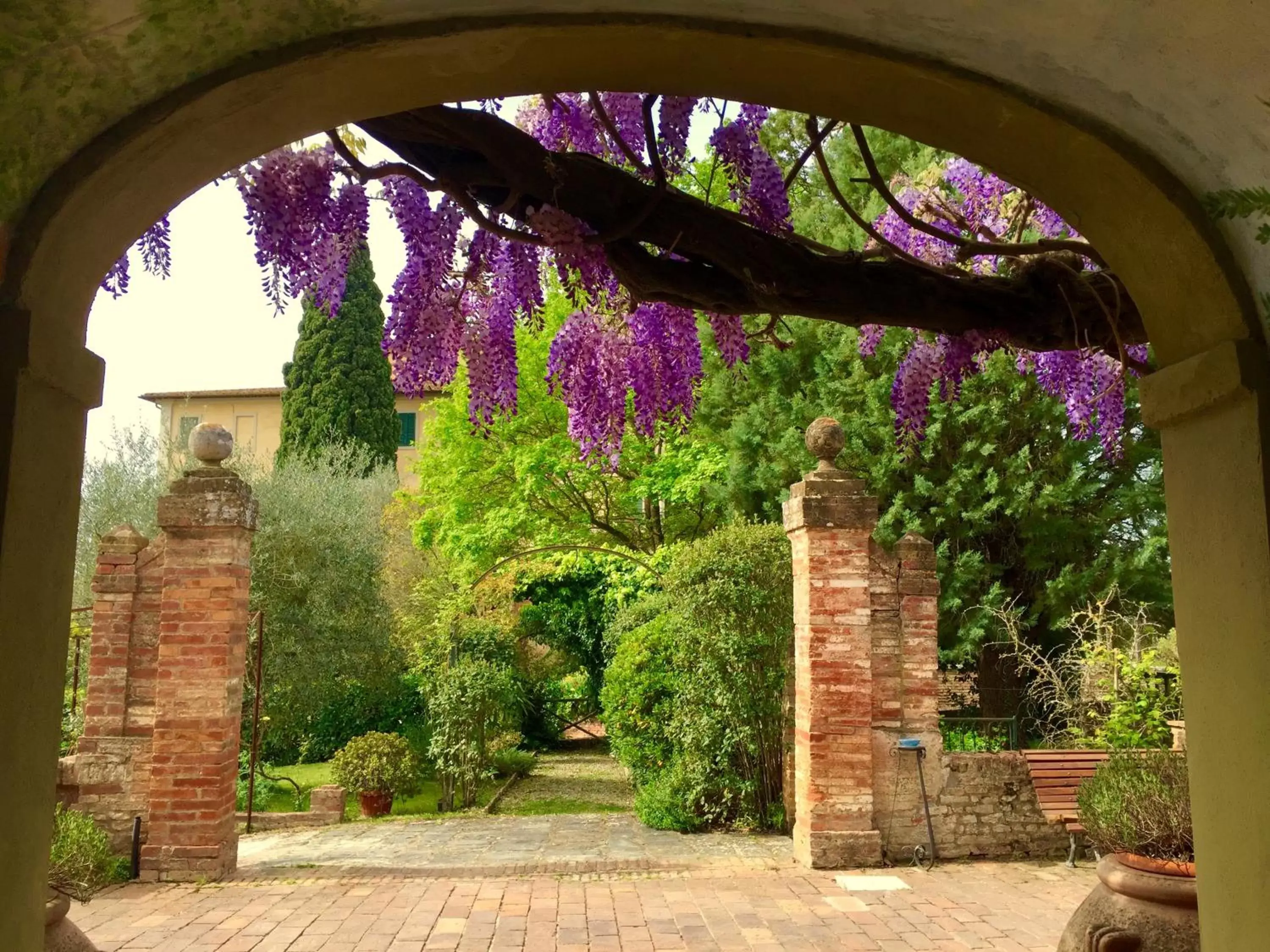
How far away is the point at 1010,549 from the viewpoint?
10.9m

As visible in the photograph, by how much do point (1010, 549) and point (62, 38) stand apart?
1092cm

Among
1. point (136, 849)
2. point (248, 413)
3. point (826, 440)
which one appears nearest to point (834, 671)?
point (826, 440)

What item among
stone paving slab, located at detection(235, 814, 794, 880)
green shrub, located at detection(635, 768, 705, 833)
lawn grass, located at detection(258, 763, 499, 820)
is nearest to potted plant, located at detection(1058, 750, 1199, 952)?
stone paving slab, located at detection(235, 814, 794, 880)

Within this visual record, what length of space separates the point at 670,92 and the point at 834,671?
529 cm

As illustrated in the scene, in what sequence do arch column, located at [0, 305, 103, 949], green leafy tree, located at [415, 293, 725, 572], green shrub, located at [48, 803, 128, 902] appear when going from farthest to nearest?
green leafy tree, located at [415, 293, 725, 572] → green shrub, located at [48, 803, 128, 902] → arch column, located at [0, 305, 103, 949]

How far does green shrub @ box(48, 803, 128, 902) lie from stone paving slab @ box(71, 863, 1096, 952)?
155 mm

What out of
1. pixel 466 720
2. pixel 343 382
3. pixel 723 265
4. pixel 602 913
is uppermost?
pixel 343 382

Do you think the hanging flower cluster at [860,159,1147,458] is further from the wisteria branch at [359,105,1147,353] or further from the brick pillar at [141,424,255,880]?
the brick pillar at [141,424,255,880]

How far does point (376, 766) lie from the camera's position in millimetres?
9031

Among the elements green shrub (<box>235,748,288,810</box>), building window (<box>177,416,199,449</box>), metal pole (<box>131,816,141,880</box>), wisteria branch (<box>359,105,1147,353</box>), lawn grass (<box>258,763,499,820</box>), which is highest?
building window (<box>177,416,199,449</box>)

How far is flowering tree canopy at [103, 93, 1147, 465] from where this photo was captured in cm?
243

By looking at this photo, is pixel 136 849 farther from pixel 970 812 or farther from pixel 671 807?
pixel 970 812

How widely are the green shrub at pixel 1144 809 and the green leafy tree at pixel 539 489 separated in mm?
9997

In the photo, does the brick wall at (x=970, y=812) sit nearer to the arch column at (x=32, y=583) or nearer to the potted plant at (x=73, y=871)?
the potted plant at (x=73, y=871)
